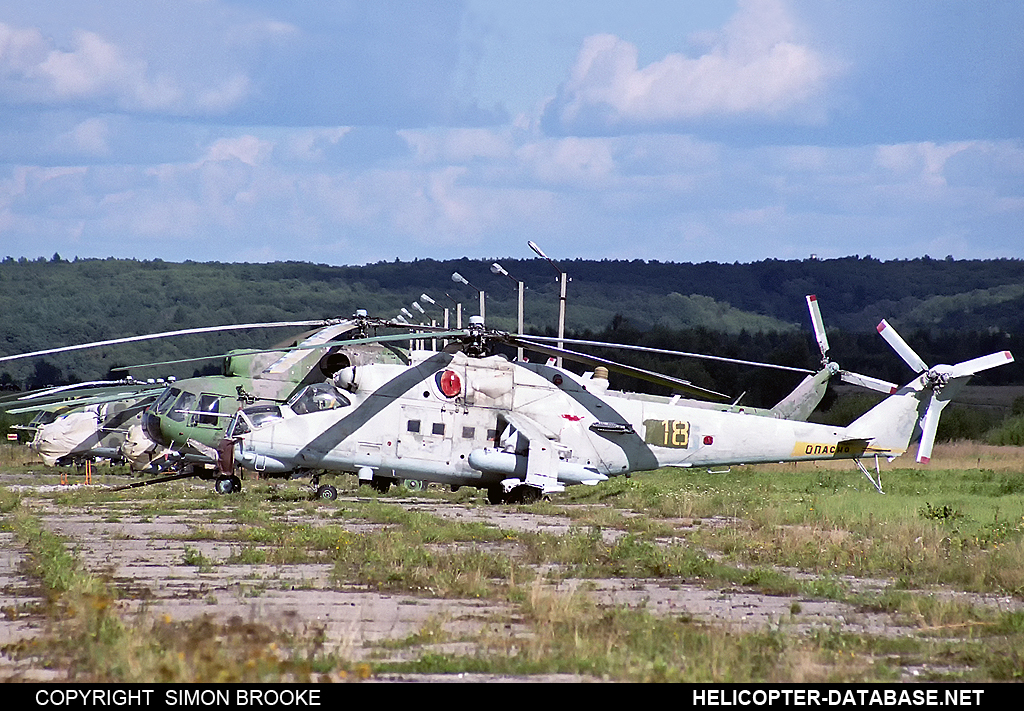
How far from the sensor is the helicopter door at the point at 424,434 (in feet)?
92.4

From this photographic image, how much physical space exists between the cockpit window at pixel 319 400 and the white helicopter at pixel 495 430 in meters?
0.03

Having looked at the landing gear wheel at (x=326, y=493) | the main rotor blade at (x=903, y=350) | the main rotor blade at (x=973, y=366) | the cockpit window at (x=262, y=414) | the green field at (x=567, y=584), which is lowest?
the green field at (x=567, y=584)

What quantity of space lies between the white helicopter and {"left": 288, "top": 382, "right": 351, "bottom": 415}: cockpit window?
25 mm

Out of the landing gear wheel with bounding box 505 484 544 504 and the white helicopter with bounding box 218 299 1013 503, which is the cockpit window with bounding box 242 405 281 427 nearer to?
the white helicopter with bounding box 218 299 1013 503

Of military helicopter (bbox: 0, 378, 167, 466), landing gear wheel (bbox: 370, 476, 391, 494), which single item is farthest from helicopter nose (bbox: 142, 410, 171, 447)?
military helicopter (bbox: 0, 378, 167, 466)

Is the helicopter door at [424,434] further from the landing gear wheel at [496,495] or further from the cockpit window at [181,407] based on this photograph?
the cockpit window at [181,407]

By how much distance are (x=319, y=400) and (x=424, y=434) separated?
2.32 m

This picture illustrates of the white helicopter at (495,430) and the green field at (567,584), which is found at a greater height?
the white helicopter at (495,430)

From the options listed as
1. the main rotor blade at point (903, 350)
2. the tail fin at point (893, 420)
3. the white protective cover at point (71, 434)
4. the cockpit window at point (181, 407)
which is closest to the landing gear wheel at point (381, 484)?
the cockpit window at point (181, 407)

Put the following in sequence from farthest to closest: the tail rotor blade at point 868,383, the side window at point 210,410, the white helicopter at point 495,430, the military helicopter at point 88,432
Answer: the military helicopter at point 88,432 < the side window at point 210,410 < the tail rotor blade at point 868,383 < the white helicopter at point 495,430

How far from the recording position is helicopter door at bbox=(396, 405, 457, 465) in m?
28.2

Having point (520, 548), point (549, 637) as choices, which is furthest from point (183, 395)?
point (549, 637)
